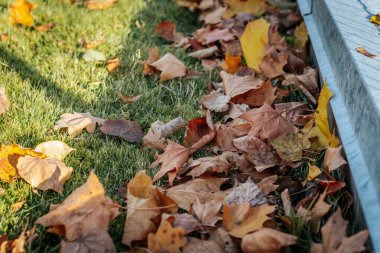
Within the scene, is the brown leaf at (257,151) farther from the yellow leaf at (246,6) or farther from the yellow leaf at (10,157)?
the yellow leaf at (246,6)

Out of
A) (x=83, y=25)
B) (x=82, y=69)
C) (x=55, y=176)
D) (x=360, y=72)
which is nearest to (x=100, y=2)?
(x=83, y=25)

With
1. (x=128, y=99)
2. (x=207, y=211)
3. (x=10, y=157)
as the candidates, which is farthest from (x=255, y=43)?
(x=10, y=157)

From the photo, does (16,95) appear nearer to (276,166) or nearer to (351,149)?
(276,166)

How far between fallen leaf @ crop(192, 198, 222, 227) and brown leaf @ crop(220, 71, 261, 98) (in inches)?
33.0

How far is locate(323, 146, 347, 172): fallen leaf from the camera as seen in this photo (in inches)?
72.9

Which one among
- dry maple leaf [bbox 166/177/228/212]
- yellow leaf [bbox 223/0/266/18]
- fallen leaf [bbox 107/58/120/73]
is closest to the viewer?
dry maple leaf [bbox 166/177/228/212]

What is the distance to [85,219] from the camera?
166 cm

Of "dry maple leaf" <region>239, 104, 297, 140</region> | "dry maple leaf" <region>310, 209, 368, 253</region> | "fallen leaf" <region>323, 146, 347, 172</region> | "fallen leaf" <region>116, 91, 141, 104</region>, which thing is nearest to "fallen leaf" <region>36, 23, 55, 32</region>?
"fallen leaf" <region>116, 91, 141, 104</region>

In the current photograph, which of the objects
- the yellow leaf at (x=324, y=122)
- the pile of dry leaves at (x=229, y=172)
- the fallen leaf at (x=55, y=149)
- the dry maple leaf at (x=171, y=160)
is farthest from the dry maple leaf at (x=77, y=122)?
the yellow leaf at (x=324, y=122)

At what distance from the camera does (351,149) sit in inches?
71.9

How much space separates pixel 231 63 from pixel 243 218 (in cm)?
138

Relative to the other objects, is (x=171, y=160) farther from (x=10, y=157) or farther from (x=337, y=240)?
(x=337, y=240)

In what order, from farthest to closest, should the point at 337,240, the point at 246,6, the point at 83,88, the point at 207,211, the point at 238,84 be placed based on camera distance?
the point at 246,6, the point at 83,88, the point at 238,84, the point at 207,211, the point at 337,240

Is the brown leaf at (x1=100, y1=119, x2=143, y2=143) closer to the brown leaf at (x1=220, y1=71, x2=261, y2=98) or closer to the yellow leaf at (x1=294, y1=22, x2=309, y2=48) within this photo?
the brown leaf at (x1=220, y1=71, x2=261, y2=98)
